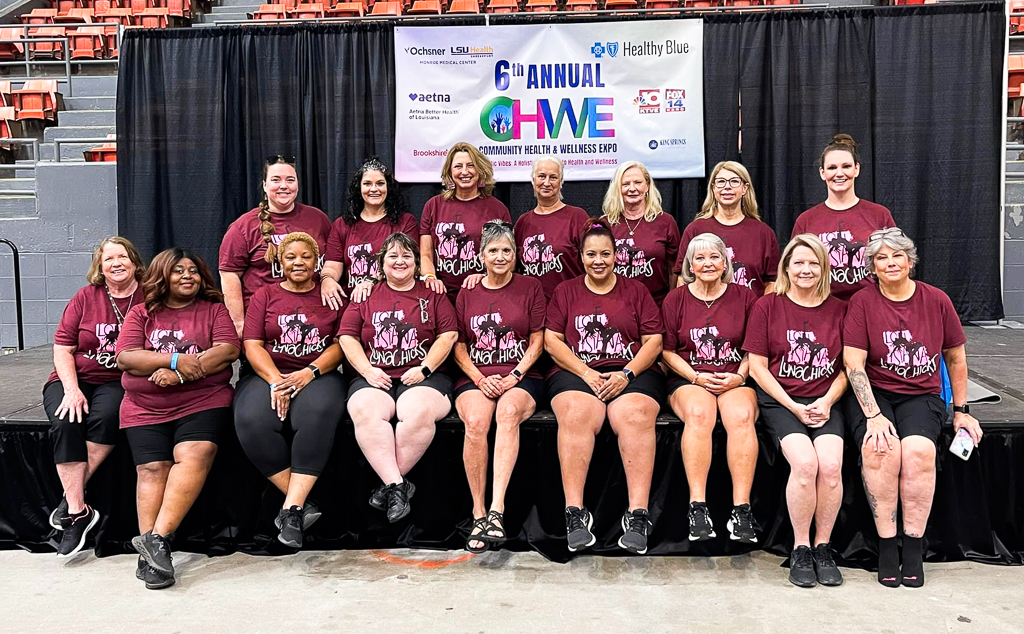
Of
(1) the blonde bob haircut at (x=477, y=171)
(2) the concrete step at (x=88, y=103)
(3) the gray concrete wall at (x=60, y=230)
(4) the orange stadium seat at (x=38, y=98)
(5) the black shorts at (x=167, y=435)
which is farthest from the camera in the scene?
(2) the concrete step at (x=88, y=103)

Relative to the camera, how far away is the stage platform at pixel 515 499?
2797 mm

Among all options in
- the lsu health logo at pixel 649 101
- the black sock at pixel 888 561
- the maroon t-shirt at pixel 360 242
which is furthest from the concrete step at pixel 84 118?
the black sock at pixel 888 561

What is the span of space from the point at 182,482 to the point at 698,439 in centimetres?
164

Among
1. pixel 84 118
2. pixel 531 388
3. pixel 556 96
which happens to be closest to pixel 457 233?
pixel 531 388

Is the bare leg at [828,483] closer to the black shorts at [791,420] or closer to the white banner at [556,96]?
the black shorts at [791,420]

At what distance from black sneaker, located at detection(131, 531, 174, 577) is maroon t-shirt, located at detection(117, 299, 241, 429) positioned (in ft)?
1.22

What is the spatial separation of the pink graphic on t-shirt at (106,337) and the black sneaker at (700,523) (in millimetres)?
2029

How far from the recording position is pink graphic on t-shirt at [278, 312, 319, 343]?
298cm

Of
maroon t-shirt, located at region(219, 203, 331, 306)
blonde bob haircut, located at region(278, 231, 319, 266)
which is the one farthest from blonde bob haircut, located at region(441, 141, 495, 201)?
blonde bob haircut, located at region(278, 231, 319, 266)

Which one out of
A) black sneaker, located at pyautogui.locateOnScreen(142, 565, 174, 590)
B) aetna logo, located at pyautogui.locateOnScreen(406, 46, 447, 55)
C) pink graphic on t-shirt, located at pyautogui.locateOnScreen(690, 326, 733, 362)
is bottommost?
black sneaker, located at pyautogui.locateOnScreen(142, 565, 174, 590)

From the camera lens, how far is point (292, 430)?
113 inches

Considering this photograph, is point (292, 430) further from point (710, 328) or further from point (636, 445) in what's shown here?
point (710, 328)

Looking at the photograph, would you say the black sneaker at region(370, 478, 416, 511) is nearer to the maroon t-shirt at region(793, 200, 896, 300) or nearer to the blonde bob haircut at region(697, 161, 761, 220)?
the blonde bob haircut at region(697, 161, 761, 220)

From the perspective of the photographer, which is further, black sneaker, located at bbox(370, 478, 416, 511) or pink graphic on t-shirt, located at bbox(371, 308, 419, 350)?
pink graphic on t-shirt, located at bbox(371, 308, 419, 350)
